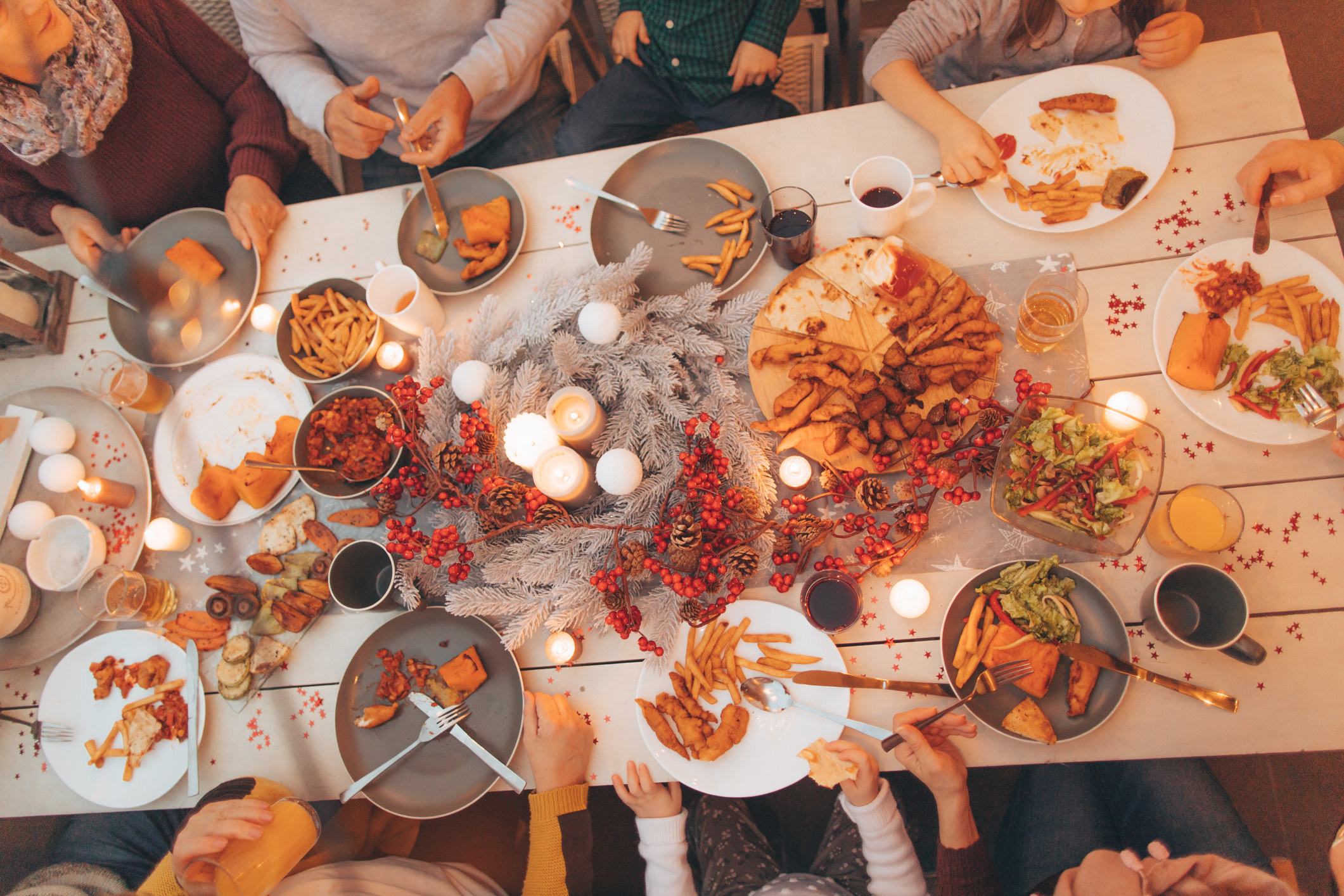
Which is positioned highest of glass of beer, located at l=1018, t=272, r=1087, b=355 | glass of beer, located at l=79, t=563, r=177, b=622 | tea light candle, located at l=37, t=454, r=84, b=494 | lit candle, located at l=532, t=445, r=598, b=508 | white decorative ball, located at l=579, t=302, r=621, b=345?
glass of beer, located at l=1018, t=272, r=1087, b=355

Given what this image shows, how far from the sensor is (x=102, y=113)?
1915 mm

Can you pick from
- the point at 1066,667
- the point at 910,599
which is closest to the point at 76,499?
the point at 910,599

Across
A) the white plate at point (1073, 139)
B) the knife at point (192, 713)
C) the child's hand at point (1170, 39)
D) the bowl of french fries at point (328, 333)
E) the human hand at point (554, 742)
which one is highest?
the child's hand at point (1170, 39)

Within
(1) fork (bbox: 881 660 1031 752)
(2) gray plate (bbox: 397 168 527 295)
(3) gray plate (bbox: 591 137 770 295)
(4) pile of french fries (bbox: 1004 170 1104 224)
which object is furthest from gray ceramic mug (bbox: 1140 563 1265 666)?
(2) gray plate (bbox: 397 168 527 295)

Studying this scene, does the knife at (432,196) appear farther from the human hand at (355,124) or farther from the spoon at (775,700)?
the spoon at (775,700)

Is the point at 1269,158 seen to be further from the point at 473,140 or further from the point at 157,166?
the point at 157,166

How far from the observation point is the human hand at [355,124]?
1974 millimetres

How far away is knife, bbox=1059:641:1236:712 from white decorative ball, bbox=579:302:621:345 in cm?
127

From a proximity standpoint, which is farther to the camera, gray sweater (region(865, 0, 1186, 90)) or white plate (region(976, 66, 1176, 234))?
gray sweater (region(865, 0, 1186, 90))

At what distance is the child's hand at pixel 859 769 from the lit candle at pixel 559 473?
2.81ft

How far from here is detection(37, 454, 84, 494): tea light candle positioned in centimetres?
183

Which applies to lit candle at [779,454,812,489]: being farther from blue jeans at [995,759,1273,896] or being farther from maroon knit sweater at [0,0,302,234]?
maroon knit sweater at [0,0,302,234]

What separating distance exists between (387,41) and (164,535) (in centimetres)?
185

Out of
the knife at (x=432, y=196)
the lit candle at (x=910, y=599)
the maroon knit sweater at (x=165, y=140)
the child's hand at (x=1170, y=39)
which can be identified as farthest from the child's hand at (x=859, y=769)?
the maroon knit sweater at (x=165, y=140)
